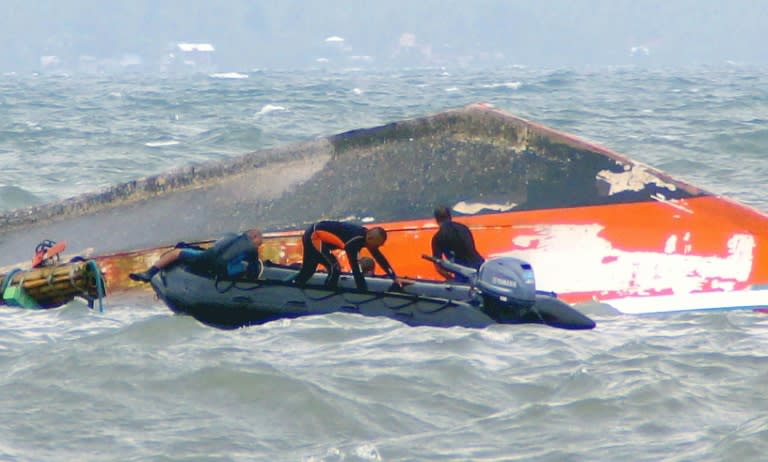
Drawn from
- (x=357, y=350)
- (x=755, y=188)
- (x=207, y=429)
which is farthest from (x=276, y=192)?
(x=755, y=188)

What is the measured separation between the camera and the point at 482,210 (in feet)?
41.7

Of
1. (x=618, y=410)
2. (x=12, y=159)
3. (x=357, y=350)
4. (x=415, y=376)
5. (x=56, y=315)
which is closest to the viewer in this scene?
(x=618, y=410)

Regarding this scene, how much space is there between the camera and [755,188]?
19172 millimetres

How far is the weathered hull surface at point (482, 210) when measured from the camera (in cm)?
1198

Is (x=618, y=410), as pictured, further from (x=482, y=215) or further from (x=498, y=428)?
(x=482, y=215)

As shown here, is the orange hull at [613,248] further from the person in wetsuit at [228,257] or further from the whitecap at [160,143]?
the whitecap at [160,143]

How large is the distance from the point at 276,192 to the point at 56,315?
2.76 metres

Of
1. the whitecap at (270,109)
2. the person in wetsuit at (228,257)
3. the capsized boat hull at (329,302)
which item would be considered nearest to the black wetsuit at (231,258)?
the person in wetsuit at (228,257)

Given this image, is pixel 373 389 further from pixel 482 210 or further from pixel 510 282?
pixel 482 210

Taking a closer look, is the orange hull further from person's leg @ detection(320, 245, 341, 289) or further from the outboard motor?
the outboard motor

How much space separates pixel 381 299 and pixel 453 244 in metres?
1.01

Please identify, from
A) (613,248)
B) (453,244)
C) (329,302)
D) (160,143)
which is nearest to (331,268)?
(329,302)

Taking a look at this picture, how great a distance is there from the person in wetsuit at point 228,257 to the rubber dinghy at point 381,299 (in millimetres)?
81

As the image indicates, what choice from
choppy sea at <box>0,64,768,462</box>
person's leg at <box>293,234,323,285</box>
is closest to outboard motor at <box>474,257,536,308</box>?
choppy sea at <box>0,64,768,462</box>
